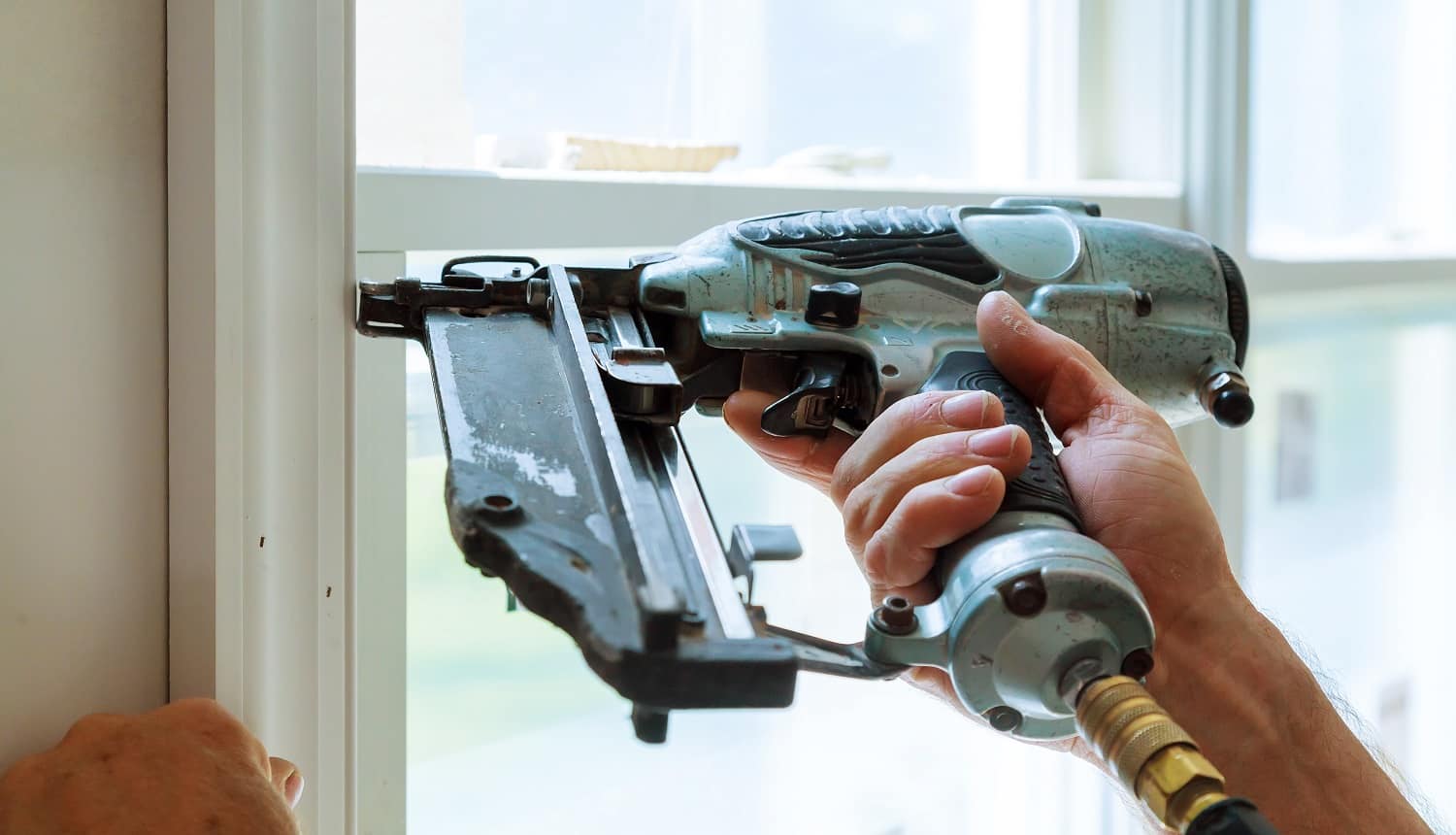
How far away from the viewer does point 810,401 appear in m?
0.57

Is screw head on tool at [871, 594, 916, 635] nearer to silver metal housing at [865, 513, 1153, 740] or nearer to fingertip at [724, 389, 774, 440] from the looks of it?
silver metal housing at [865, 513, 1153, 740]

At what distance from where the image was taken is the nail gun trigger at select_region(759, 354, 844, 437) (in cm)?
56

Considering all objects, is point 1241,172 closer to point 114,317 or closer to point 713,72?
point 713,72

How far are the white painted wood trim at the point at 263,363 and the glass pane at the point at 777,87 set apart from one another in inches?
5.9

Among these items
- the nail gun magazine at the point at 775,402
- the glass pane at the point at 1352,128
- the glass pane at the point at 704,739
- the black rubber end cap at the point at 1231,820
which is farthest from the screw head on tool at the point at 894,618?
the glass pane at the point at 1352,128

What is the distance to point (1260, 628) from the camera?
613mm

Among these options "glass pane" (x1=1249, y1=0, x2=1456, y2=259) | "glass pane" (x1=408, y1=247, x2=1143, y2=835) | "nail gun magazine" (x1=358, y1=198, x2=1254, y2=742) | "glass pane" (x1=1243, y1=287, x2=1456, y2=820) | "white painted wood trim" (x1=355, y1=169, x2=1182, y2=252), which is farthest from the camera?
"glass pane" (x1=1243, y1=287, x2=1456, y2=820)

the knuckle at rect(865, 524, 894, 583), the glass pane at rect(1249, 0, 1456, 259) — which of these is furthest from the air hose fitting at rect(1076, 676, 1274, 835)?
the glass pane at rect(1249, 0, 1456, 259)

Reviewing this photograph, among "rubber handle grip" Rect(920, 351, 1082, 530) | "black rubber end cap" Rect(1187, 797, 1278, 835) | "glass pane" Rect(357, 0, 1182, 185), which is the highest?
"glass pane" Rect(357, 0, 1182, 185)

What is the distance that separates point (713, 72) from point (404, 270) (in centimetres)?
38

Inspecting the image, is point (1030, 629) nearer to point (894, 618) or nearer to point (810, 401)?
point (894, 618)

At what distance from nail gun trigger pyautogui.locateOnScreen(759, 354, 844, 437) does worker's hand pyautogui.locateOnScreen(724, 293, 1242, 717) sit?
0.08ft

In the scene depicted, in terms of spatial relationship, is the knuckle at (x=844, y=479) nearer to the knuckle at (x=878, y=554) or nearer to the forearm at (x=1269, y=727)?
the knuckle at (x=878, y=554)

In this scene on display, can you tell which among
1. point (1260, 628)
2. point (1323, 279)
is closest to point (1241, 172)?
point (1323, 279)
